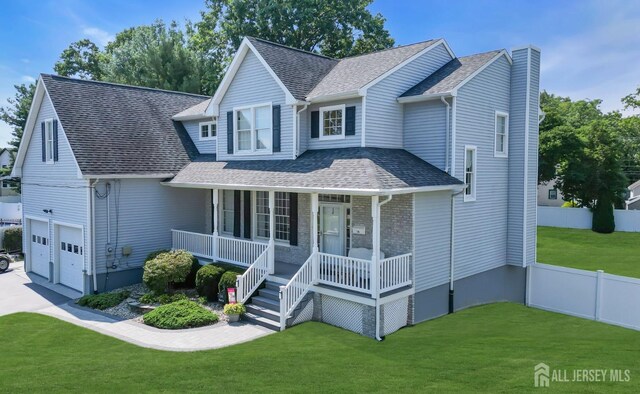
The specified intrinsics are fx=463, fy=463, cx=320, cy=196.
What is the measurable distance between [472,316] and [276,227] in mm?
7780

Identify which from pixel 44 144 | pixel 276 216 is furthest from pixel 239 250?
pixel 44 144

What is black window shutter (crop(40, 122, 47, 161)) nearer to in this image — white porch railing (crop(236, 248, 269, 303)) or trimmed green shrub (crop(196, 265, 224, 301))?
trimmed green shrub (crop(196, 265, 224, 301))

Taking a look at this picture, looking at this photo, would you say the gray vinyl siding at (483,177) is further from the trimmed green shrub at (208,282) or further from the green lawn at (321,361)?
the trimmed green shrub at (208,282)

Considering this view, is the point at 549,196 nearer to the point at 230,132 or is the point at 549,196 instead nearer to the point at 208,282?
the point at 230,132

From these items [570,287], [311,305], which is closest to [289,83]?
[311,305]

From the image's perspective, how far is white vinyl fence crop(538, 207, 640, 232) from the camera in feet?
107

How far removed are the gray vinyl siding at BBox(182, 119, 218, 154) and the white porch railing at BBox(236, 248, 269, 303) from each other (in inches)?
325

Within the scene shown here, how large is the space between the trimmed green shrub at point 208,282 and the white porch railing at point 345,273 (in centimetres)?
386

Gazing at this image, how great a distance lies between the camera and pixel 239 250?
16641 mm

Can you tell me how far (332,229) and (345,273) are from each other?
2714mm

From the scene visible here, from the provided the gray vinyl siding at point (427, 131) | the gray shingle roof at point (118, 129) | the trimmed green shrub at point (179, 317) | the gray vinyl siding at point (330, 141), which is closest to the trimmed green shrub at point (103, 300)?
the trimmed green shrub at point (179, 317)

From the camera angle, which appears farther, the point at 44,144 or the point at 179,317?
the point at 44,144

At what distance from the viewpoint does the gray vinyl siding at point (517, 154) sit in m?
17.9

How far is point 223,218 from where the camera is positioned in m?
20.1
